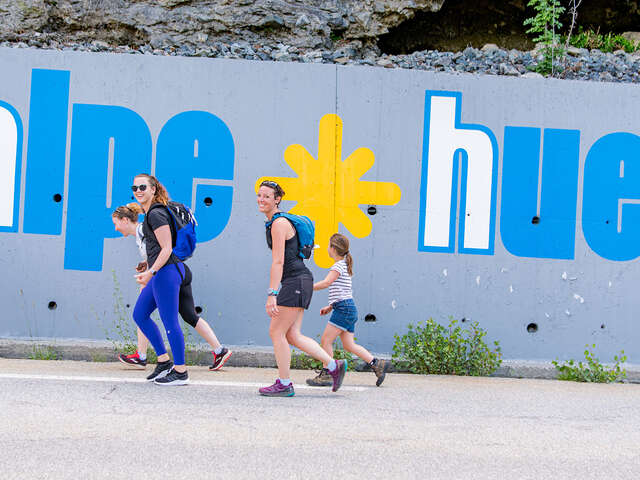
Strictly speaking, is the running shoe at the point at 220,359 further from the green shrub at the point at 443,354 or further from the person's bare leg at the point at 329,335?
the green shrub at the point at 443,354

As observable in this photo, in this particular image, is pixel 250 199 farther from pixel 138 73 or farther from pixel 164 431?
pixel 164 431

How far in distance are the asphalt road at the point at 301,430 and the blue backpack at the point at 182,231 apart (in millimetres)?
1185

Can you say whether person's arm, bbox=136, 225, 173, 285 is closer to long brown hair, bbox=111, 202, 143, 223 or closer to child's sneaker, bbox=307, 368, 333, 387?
long brown hair, bbox=111, 202, 143, 223

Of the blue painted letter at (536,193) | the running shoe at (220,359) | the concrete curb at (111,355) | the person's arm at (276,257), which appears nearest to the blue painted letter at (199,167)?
the concrete curb at (111,355)

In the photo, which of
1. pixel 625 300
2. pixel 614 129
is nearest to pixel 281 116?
pixel 614 129

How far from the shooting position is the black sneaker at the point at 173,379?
6098mm

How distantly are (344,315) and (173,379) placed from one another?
5.63ft

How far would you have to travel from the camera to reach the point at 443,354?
24.7 ft

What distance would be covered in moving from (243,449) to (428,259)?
14.3 feet

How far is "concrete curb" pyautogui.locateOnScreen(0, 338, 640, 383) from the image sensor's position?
300 inches

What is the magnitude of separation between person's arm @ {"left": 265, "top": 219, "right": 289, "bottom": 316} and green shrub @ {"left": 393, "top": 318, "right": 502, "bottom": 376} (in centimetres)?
245

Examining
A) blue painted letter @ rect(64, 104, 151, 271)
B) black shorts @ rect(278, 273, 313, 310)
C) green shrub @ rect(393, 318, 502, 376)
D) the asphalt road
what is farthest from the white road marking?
blue painted letter @ rect(64, 104, 151, 271)

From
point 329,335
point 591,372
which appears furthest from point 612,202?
point 329,335

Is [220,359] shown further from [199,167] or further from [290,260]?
[199,167]
